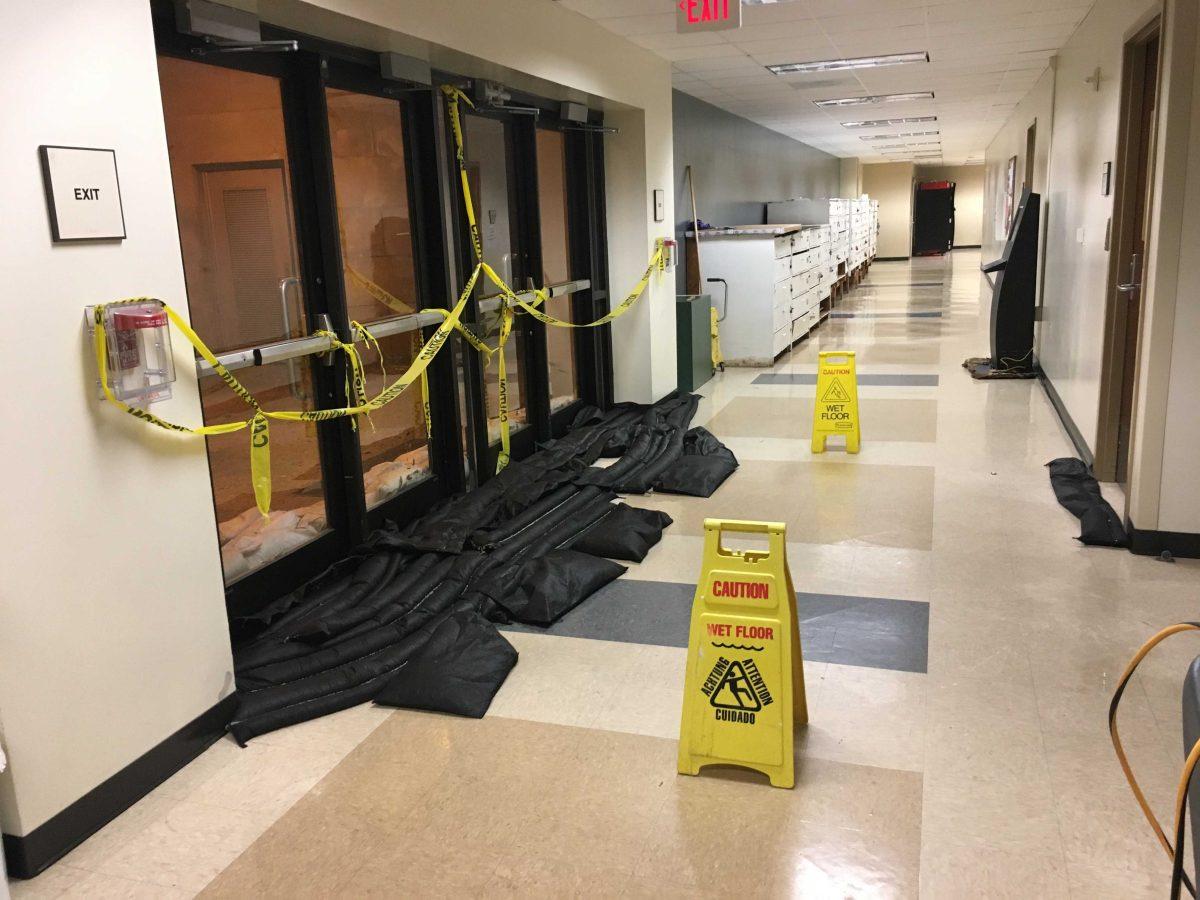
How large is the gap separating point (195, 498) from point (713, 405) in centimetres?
523

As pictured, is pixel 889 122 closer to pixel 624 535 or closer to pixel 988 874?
pixel 624 535

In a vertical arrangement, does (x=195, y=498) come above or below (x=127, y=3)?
below

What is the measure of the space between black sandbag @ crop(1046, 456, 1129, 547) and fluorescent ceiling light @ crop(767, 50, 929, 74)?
362 cm

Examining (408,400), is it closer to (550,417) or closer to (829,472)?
(550,417)

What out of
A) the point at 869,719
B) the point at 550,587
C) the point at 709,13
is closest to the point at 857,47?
the point at 709,13

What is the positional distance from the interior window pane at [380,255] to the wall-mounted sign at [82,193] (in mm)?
1714

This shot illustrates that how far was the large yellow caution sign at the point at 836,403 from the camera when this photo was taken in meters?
5.88

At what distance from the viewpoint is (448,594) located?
12.6ft

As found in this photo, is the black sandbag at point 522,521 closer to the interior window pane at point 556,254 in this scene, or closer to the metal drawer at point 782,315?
the interior window pane at point 556,254

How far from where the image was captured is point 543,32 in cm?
521

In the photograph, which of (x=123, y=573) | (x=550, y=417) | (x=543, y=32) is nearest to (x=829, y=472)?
(x=550, y=417)

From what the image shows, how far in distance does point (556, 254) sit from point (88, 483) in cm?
449

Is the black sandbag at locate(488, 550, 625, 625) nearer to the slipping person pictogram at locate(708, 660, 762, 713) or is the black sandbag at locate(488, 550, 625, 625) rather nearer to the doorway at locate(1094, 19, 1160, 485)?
the slipping person pictogram at locate(708, 660, 762, 713)

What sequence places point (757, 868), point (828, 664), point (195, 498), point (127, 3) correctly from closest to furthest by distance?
point (757, 868) → point (127, 3) → point (195, 498) → point (828, 664)
